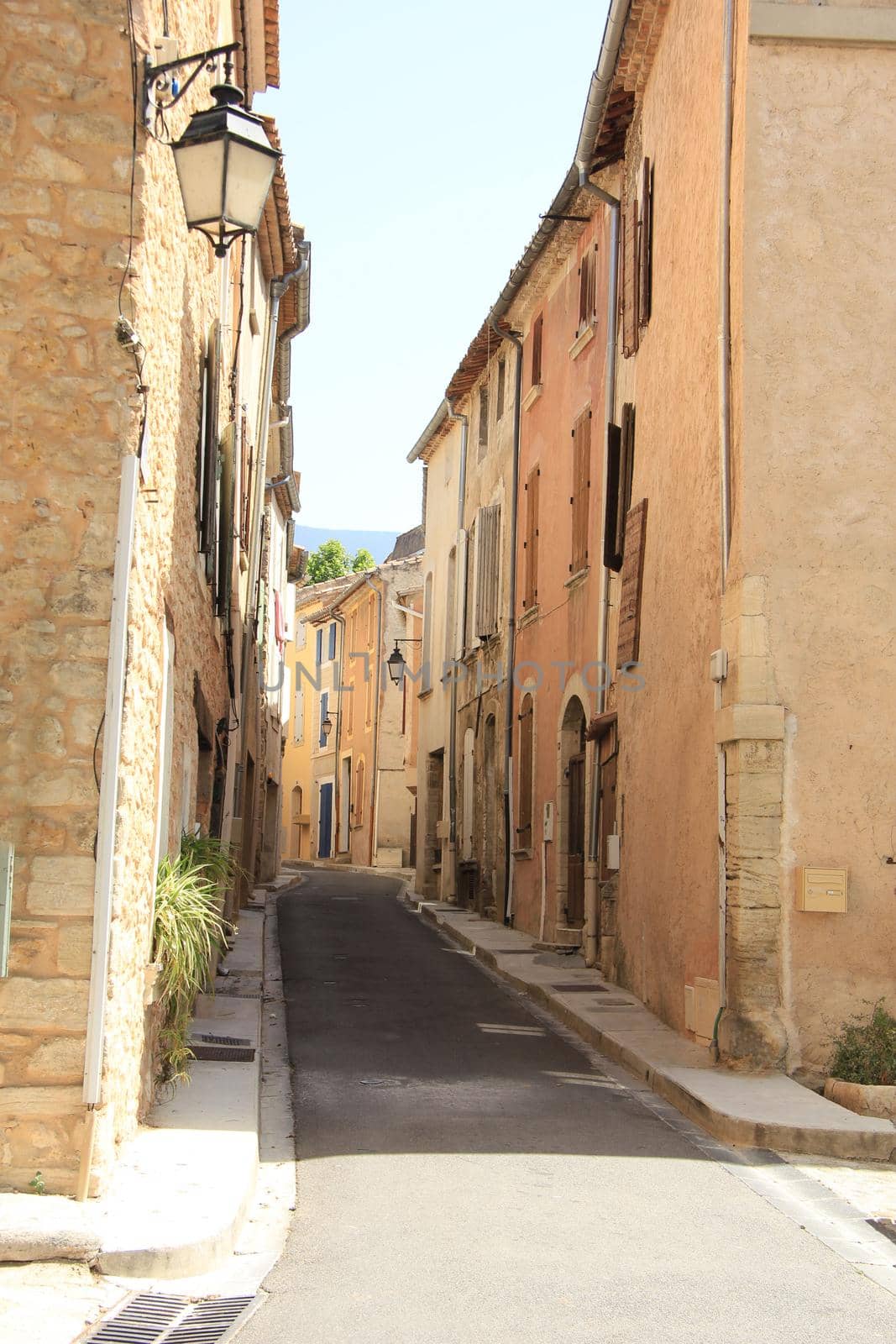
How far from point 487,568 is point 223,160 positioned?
15.0 metres

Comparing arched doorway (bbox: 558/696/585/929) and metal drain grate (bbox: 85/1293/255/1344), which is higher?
arched doorway (bbox: 558/696/585/929)

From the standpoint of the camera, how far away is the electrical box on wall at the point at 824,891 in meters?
8.93


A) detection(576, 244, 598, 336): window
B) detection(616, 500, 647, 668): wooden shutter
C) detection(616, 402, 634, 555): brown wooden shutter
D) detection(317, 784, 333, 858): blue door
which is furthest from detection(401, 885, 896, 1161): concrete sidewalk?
detection(317, 784, 333, 858): blue door

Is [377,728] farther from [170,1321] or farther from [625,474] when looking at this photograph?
[170,1321]

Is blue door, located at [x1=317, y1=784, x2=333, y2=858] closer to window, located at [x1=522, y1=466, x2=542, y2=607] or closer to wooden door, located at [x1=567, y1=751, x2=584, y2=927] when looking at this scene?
window, located at [x1=522, y1=466, x2=542, y2=607]

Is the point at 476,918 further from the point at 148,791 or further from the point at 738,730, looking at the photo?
the point at 148,791

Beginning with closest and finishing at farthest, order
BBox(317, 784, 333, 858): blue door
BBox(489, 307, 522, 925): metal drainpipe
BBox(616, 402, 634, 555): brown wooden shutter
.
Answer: BBox(616, 402, 634, 555): brown wooden shutter → BBox(489, 307, 522, 925): metal drainpipe → BBox(317, 784, 333, 858): blue door

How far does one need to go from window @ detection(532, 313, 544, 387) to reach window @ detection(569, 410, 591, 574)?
2.77 m

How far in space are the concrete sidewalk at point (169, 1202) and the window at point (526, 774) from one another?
10391mm

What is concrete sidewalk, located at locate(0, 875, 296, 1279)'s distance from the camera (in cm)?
502

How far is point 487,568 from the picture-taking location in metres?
21.2

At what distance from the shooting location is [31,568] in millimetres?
5949

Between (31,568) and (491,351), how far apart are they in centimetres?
1706

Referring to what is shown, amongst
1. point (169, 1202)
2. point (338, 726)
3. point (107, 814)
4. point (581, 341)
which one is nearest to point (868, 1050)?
point (169, 1202)
